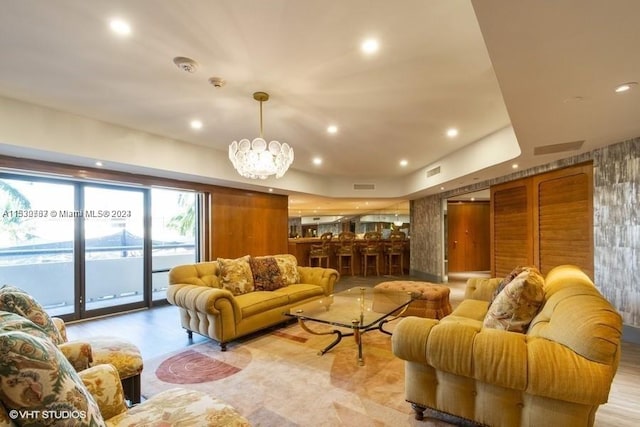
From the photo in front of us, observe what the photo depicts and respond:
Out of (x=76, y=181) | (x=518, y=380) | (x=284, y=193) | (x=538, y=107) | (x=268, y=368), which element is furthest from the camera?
(x=284, y=193)

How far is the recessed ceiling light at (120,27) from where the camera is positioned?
2.01 meters

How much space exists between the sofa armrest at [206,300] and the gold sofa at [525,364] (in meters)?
2.00

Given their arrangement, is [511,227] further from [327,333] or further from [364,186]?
[327,333]

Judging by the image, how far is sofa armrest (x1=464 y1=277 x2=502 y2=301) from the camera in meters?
3.58

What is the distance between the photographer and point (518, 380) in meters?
1.63

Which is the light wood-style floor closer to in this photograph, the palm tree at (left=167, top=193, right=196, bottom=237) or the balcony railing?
the balcony railing

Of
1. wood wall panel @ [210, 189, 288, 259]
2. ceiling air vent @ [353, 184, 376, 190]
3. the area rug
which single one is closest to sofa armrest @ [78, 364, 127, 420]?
the area rug

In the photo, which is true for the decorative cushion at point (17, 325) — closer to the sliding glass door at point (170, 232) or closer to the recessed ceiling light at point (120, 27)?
the recessed ceiling light at point (120, 27)

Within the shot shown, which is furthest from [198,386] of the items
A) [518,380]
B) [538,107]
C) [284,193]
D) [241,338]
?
[284,193]

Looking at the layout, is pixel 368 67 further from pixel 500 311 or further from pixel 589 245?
pixel 589 245

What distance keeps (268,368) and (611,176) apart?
455 centimetres

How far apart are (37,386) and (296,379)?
207 cm

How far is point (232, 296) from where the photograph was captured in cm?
343

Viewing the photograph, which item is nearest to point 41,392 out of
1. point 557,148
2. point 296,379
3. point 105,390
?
point 105,390
